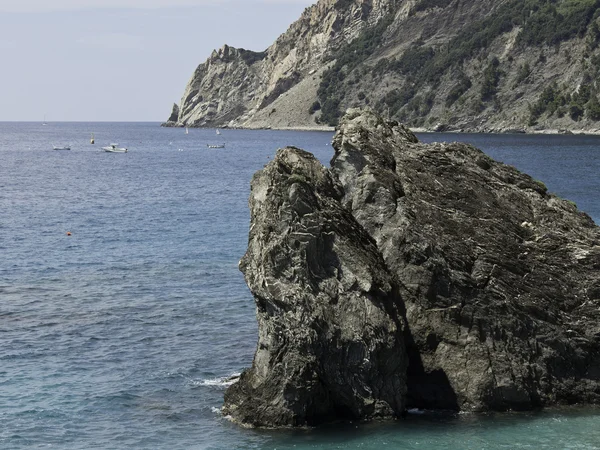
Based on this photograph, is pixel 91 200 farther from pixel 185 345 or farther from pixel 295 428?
pixel 295 428

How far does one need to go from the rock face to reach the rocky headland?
0.04 metres

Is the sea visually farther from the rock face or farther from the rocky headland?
the rocky headland

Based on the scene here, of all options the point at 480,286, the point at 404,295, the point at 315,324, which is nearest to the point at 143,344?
the point at 315,324

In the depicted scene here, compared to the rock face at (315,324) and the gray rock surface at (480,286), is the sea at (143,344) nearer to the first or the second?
the rock face at (315,324)

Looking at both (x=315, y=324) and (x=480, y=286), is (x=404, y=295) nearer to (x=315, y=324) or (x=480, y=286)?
(x=480, y=286)

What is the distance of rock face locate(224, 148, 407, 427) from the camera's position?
22938mm

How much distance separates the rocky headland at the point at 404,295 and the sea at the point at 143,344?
0.82m

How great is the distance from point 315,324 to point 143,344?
424 inches

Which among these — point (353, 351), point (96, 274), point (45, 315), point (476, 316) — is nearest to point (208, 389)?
point (353, 351)

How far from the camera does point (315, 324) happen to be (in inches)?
903

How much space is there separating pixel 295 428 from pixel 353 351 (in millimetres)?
2401

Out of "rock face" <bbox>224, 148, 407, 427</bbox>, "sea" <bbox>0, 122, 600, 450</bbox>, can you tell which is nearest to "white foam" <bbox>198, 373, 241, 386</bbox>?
"sea" <bbox>0, 122, 600, 450</bbox>

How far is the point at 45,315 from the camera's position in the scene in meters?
35.8

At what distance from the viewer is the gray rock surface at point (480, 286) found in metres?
24.1
